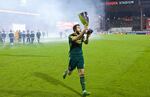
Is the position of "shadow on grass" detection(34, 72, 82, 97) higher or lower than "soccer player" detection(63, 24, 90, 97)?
lower

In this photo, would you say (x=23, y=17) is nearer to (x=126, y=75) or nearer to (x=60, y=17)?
(x=60, y=17)

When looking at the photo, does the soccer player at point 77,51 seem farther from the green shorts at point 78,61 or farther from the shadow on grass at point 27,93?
the shadow on grass at point 27,93

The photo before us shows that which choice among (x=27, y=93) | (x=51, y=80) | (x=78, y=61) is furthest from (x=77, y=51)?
(x=51, y=80)

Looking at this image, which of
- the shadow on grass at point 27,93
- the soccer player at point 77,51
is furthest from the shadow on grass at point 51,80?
the shadow on grass at point 27,93

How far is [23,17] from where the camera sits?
7688 cm

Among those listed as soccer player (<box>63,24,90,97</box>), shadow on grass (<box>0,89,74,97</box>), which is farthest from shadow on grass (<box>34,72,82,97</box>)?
shadow on grass (<box>0,89,74,97</box>)

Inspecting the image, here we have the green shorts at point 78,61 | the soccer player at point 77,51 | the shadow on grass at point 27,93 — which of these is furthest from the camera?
the green shorts at point 78,61

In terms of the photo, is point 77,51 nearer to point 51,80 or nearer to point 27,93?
point 27,93

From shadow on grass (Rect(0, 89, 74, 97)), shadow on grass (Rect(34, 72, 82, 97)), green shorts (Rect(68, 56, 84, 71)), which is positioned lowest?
shadow on grass (Rect(34, 72, 82, 97))

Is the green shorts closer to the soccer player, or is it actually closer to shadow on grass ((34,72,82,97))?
the soccer player

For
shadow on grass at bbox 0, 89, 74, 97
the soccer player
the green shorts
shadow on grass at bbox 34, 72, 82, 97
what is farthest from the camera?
shadow on grass at bbox 34, 72, 82, 97

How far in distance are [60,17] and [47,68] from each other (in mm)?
61892

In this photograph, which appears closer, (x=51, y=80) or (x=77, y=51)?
(x=77, y=51)

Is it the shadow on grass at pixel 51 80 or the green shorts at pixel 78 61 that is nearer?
the green shorts at pixel 78 61
